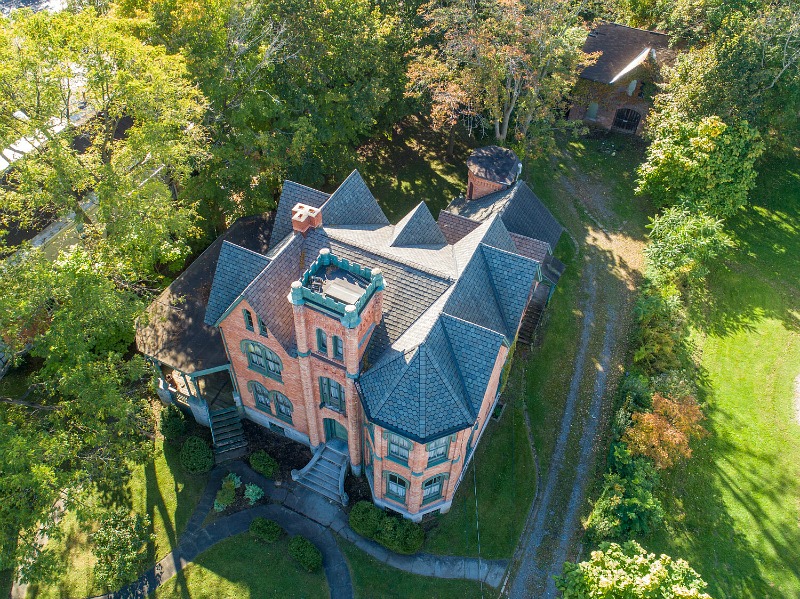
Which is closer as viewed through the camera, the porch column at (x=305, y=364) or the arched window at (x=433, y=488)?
the porch column at (x=305, y=364)

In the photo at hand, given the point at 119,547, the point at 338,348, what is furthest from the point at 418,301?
the point at 119,547

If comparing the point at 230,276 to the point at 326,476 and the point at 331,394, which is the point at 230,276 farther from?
the point at 326,476

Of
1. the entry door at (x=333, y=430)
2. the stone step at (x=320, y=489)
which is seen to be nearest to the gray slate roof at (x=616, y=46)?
the entry door at (x=333, y=430)

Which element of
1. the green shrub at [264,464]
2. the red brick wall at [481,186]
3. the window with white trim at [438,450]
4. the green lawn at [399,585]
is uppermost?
the red brick wall at [481,186]

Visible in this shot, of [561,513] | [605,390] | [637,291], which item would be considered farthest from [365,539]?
[637,291]

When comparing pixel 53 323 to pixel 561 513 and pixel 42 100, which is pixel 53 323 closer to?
pixel 42 100

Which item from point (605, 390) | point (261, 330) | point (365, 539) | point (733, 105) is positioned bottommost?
point (365, 539)

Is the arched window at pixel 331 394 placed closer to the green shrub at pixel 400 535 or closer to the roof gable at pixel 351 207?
the green shrub at pixel 400 535
